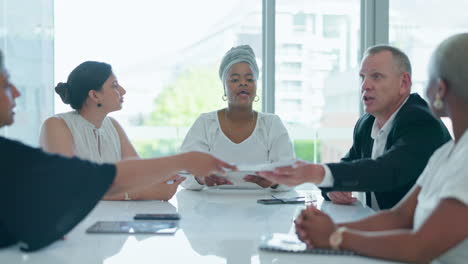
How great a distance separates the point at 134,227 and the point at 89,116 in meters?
1.41

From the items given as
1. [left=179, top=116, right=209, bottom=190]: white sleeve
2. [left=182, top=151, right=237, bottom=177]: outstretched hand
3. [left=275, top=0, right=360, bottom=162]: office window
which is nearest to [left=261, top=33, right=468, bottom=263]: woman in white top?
[left=182, top=151, right=237, bottom=177]: outstretched hand

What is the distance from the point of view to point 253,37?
5539 mm

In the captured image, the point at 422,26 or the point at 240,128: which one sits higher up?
the point at 422,26

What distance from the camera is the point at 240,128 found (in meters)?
3.79

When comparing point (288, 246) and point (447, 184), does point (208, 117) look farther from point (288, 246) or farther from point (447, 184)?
point (447, 184)

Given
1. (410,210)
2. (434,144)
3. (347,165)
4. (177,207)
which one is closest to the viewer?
(410,210)

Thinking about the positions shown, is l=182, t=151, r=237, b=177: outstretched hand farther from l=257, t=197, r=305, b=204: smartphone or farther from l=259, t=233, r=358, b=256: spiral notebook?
l=257, t=197, r=305, b=204: smartphone

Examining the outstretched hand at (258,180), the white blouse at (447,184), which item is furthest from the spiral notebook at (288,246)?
the outstretched hand at (258,180)

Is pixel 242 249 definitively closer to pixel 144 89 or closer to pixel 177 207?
pixel 177 207

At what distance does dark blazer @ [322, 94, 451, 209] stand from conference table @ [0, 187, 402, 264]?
18 cm

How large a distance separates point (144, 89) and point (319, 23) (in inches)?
89.7

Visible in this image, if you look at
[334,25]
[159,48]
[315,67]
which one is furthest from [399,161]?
[159,48]

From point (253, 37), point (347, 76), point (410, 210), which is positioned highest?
point (253, 37)

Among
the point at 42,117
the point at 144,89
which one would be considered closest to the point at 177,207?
the point at 42,117
